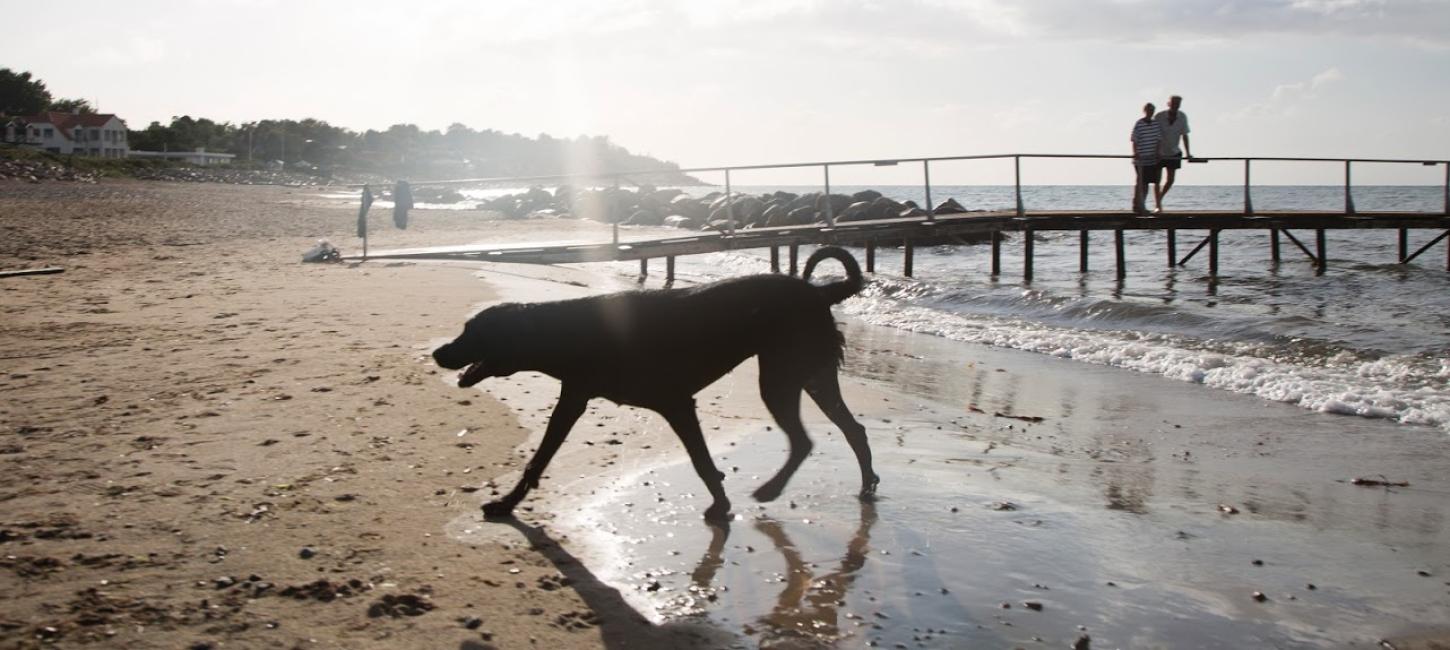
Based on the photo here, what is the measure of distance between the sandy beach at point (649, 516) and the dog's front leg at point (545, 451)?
0.14 meters

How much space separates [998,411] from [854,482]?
287 cm

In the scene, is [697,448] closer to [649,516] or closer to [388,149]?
[649,516]

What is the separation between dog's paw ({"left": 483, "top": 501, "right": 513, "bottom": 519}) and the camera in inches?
208

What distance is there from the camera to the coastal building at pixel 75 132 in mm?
96625

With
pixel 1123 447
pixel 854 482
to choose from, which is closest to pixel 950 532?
pixel 854 482

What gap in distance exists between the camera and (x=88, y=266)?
51.0 feet

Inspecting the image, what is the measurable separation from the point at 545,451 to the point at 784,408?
4.03 feet

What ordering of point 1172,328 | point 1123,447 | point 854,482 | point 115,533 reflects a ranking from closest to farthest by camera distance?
point 115,533 → point 854,482 → point 1123,447 → point 1172,328

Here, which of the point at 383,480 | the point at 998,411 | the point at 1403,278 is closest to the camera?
the point at 383,480

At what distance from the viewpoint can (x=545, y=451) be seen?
17.6ft

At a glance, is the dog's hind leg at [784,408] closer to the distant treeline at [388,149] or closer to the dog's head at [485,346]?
the dog's head at [485,346]

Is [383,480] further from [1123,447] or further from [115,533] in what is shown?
[1123,447]

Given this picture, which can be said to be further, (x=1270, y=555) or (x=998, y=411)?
(x=998, y=411)

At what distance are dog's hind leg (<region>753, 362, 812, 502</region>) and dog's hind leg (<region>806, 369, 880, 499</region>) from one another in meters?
0.14
